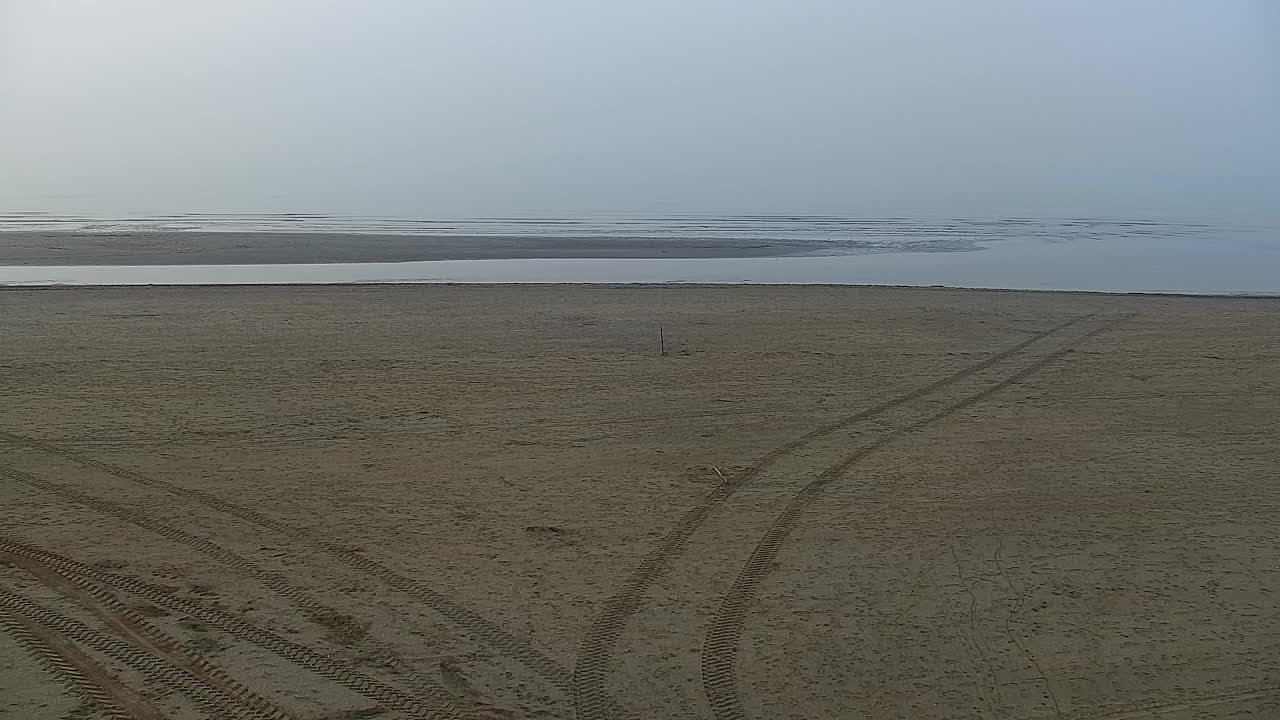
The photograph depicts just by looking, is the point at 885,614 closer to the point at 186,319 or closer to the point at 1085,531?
the point at 1085,531

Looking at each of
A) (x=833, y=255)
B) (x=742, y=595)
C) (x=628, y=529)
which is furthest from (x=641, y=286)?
(x=742, y=595)

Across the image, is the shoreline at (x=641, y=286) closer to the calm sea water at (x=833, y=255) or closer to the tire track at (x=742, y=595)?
the calm sea water at (x=833, y=255)

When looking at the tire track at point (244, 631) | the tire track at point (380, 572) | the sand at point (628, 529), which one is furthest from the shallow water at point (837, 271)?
the tire track at point (244, 631)

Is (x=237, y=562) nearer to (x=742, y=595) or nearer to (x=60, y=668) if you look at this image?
(x=60, y=668)

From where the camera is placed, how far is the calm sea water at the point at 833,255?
2233 cm

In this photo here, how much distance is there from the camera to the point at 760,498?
25.7 feet

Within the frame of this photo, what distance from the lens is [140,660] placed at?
5.16 meters

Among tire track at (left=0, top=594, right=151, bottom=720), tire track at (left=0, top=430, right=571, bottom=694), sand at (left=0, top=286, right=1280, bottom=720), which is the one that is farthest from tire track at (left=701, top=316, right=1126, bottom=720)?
tire track at (left=0, top=594, right=151, bottom=720)

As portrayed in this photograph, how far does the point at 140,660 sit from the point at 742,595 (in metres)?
3.52

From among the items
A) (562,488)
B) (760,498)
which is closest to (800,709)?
(760,498)

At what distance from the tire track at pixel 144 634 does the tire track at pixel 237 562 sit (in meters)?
0.67

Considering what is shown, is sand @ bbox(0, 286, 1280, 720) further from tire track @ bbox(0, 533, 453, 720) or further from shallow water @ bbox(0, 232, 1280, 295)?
shallow water @ bbox(0, 232, 1280, 295)

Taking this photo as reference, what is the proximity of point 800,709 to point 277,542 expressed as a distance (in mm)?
3861

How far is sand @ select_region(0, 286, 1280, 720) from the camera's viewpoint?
5.19m
